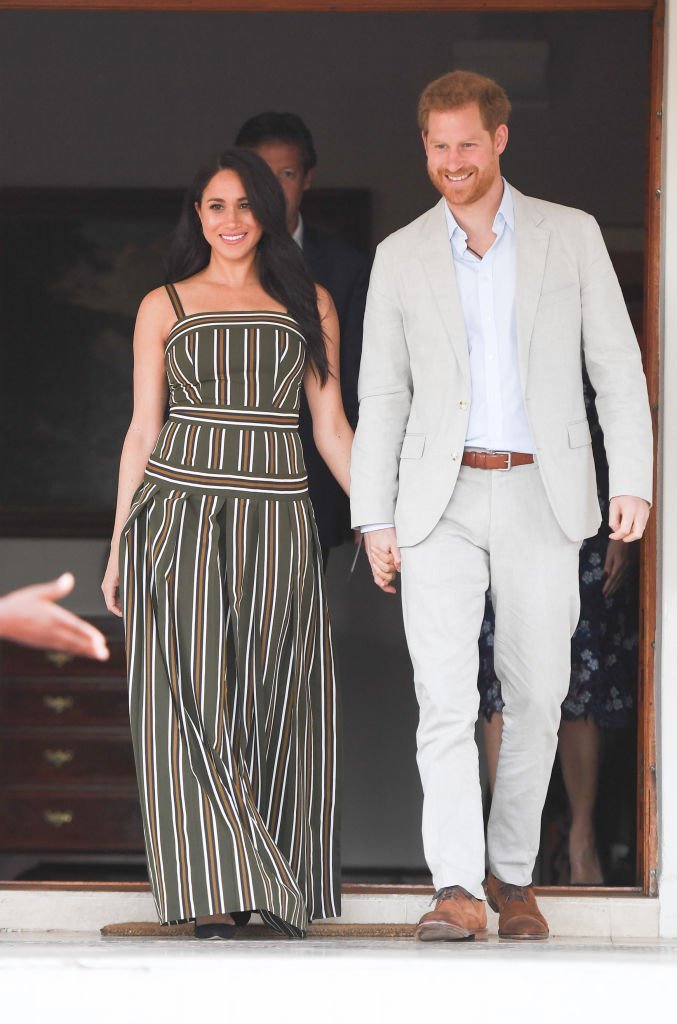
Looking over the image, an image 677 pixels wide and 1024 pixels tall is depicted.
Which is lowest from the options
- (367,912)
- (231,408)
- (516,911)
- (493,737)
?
(367,912)

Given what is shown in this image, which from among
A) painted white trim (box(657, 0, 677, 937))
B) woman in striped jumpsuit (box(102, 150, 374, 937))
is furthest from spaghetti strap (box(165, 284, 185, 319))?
painted white trim (box(657, 0, 677, 937))

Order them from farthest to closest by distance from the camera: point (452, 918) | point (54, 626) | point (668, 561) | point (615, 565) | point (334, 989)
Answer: point (54, 626) → point (615, 565) → point (668, 561) → point (452, 918) → point (334, 989)

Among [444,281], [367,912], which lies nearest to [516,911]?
[367,912]

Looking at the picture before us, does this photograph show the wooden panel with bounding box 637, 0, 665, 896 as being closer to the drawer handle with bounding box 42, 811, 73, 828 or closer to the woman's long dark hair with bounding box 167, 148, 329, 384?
the woman's long dark hair with bounding box 167, 148, 329, 384

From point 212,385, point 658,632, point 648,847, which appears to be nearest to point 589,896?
point 648,847

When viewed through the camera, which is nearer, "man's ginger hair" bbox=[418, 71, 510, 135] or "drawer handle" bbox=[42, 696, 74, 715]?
"man's ginger hair" bbox=[418, 71, 510, 135]

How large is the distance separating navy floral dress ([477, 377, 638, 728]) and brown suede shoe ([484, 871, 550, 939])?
24.9 inches

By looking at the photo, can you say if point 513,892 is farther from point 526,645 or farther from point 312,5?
point 312,5

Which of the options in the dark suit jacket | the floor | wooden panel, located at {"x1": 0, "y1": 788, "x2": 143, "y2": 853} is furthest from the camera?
wooden panel, located at {"x1": 0, "y1": 788, "x2": 143, "y2": 853}

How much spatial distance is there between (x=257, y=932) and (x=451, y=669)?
797mm

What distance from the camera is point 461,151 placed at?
11.4 ft

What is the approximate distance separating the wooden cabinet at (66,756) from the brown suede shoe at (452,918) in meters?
1.59

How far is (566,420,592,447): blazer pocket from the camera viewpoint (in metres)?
3.45

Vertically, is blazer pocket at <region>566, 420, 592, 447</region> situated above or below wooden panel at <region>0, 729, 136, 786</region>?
above
